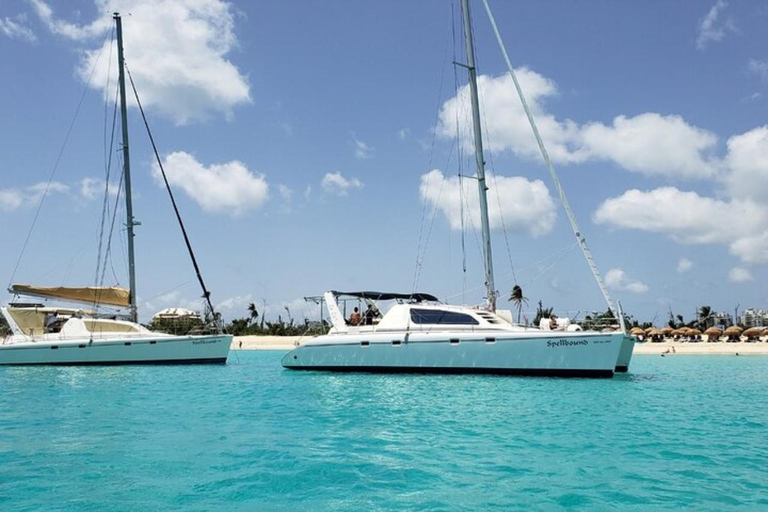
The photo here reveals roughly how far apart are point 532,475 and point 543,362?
14.1m

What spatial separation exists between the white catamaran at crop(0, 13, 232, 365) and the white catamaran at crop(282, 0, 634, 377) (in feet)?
21.5

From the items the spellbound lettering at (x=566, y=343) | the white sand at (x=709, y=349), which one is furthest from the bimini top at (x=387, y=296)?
the white sand at (x=709, y=349)

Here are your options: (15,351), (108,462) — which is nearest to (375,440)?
(108,462)

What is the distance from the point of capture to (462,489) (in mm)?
7754

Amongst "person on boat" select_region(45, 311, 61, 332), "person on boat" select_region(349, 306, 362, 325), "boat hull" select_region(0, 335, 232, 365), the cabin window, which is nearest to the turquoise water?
the cabin window

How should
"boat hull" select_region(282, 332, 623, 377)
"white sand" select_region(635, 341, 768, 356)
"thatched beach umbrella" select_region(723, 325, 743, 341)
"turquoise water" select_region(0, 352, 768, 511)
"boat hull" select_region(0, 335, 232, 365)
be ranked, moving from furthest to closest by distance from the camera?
"thatched beach umbrella" select_region(723, 325, 743, 341) → "white sand" select_region(635, 341, 768, 356) → "boat hull" select_region(0, 335, 232, 365) → "boat hull" select_region(282, 332, 623, 377) → "turquoise water" select_region(0, 352, 768, 511)

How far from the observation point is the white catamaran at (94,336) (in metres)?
31.1

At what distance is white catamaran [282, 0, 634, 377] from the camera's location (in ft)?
71.1

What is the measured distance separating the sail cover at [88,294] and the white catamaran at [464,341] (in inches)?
443

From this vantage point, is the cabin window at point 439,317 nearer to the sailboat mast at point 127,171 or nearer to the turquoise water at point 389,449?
the turquoise water at point 389,449

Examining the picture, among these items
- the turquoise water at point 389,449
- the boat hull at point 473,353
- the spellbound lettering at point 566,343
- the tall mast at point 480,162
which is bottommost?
the turquoise water at point 389,449

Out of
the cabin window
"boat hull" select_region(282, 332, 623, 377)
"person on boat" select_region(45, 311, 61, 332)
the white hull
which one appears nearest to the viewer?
"boat hull" select_region(282, 332, 623, 377)

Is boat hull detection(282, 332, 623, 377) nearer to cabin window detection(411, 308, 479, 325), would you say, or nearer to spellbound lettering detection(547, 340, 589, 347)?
spellbound lettering detection(547, 340, 589, 347)

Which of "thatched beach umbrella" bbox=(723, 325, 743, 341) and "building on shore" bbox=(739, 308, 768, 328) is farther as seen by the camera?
"building on shore" bbox=(739, 308, 768, 328)
